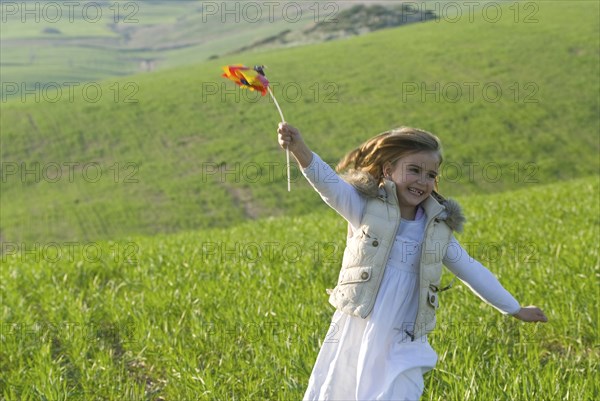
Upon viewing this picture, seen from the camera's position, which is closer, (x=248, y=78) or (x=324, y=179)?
(x=248, y=78)

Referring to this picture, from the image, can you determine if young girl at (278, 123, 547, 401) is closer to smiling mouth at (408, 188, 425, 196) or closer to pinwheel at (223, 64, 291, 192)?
smiling mouth at (408, 188, 425, 196)

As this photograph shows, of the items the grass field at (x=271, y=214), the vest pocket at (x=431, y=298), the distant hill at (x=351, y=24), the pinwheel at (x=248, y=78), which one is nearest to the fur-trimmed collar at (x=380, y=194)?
the vest pocket at (x=431, y=298)

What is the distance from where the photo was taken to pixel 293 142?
3537 millimetres

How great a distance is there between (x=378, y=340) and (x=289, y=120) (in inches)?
1483

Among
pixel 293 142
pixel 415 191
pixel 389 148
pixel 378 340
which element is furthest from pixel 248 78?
pixel 378 340

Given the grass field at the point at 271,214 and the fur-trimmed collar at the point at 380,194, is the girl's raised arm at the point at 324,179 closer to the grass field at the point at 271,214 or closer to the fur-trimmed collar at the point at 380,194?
the fur-trimmed collar at the point at 380,194

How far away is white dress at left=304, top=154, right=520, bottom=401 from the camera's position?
3.77 m

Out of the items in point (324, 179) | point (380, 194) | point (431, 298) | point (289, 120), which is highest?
point (324, 179)

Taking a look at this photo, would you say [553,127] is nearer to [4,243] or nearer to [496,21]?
[496,21]

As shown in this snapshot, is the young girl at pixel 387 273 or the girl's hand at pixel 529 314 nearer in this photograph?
the young girl at pixel 387 273

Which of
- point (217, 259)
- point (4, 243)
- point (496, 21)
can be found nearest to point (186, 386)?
point (217, 259)

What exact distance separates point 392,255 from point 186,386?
7.56 feet

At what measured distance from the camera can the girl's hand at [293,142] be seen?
11.5 ft

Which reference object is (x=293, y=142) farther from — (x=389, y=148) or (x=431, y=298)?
(x=431, y=298)
